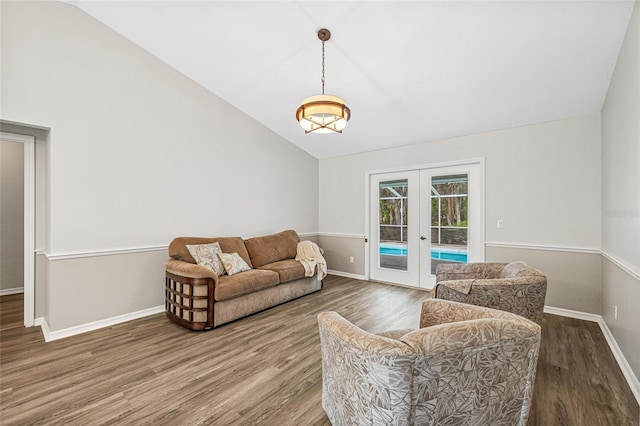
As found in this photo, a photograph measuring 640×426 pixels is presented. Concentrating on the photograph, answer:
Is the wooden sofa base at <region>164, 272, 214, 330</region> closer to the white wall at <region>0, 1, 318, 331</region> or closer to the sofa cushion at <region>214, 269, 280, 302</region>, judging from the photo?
the sofa cushion at <region>214, 269, 280, 302</region>

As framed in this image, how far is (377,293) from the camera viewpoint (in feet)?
14.9

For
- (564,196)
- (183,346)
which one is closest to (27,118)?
(183,346)

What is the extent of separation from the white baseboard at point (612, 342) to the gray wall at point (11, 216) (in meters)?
7.45

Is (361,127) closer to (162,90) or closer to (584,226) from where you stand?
(162,90)

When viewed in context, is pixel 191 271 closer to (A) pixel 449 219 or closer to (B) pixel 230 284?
(B) pixel 230 284

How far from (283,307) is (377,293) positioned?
1566 mm

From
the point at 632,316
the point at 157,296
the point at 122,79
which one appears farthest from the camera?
the point at 157,296

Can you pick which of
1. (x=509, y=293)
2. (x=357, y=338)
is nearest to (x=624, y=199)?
(x=509, y=293)

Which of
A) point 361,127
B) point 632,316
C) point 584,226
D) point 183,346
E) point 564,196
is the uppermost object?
point 361,127

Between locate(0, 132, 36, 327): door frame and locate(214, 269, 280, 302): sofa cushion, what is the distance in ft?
6.92

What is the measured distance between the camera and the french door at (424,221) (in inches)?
168

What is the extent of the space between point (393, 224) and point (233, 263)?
289 centimetres

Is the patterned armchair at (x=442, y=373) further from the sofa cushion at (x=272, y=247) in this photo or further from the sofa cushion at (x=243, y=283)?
the sofa cushion at (x=272, y=247)

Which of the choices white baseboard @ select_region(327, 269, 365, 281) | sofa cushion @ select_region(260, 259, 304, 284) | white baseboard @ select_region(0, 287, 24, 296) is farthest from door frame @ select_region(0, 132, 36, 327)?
white baseboard @ select_region(327, 269, 365, 281)
